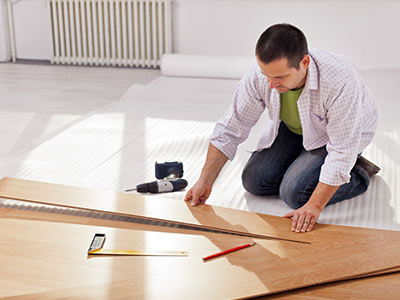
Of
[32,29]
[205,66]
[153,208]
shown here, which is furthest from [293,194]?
[32,29]

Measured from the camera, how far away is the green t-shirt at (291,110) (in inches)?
84.9

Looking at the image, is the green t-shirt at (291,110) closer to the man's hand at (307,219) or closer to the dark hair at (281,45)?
the dark hair at (281,45)

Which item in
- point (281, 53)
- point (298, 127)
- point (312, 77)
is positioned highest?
point (281, 53)

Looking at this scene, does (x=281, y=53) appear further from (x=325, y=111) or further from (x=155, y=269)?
(x=155, y=269)

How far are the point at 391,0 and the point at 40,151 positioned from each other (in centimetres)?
411

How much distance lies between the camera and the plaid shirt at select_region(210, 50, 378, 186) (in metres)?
1.97

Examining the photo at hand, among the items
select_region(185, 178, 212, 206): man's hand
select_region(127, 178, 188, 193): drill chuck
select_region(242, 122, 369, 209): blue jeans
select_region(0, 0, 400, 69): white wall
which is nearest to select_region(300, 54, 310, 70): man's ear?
select_region(242, 122, 369, 209): blue jeans

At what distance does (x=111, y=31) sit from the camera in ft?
20.4

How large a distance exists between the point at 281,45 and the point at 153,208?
0.88 m

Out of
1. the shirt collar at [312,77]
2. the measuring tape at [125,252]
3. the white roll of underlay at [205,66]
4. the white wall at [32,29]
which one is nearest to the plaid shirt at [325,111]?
the shirt collar at [312,77]

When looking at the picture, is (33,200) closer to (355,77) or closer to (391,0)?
(355,77)

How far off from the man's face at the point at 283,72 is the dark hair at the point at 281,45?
18mm

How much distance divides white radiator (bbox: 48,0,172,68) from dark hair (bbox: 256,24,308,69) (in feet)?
14.4

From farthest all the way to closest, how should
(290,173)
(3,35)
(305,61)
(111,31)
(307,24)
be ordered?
1. (3,35)
2. (111,31)
3. (307,24)
4. (290,173)
5. (305,61)
